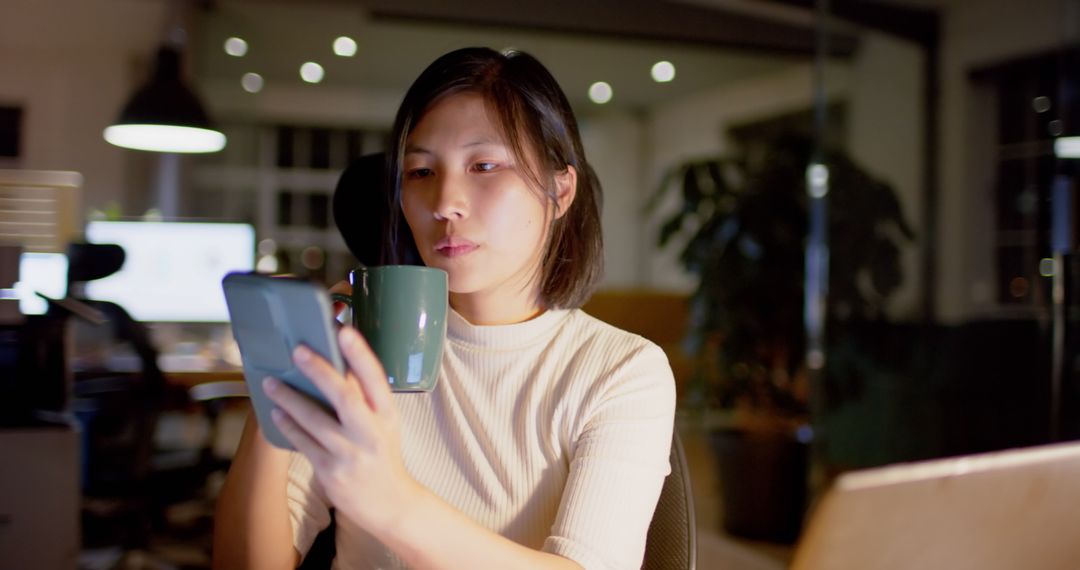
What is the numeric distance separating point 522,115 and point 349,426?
445mm

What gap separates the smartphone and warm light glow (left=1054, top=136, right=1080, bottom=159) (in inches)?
122

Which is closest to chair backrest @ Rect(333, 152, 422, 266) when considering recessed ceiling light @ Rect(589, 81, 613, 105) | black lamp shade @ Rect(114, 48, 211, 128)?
black lamp shade @ Rect(114, 48, 211, 128)

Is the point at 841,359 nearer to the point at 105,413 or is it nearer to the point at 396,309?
the point at 105,413

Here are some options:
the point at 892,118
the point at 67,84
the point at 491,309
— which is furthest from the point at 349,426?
the point at 892,118

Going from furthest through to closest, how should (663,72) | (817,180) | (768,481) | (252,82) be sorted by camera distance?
(663,72) < (252,82) < (817,180) < (768,481)

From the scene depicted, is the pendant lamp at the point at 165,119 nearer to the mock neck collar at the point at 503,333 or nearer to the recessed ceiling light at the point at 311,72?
the mock neck collar at the point at 503,333

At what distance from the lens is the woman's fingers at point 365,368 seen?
54 centimetres

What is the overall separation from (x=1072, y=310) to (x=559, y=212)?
278 cm

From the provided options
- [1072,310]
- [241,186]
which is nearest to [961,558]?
[1072,310]

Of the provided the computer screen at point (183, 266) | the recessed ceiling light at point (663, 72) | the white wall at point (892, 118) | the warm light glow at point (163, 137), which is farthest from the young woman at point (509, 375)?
the recessed ceiling light at point (663, 72)

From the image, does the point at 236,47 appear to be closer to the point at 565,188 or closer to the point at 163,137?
the point at 163,137

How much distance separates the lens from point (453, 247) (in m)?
0.85

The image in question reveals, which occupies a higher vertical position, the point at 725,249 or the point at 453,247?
the point at 725,249

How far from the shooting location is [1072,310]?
3.12m
